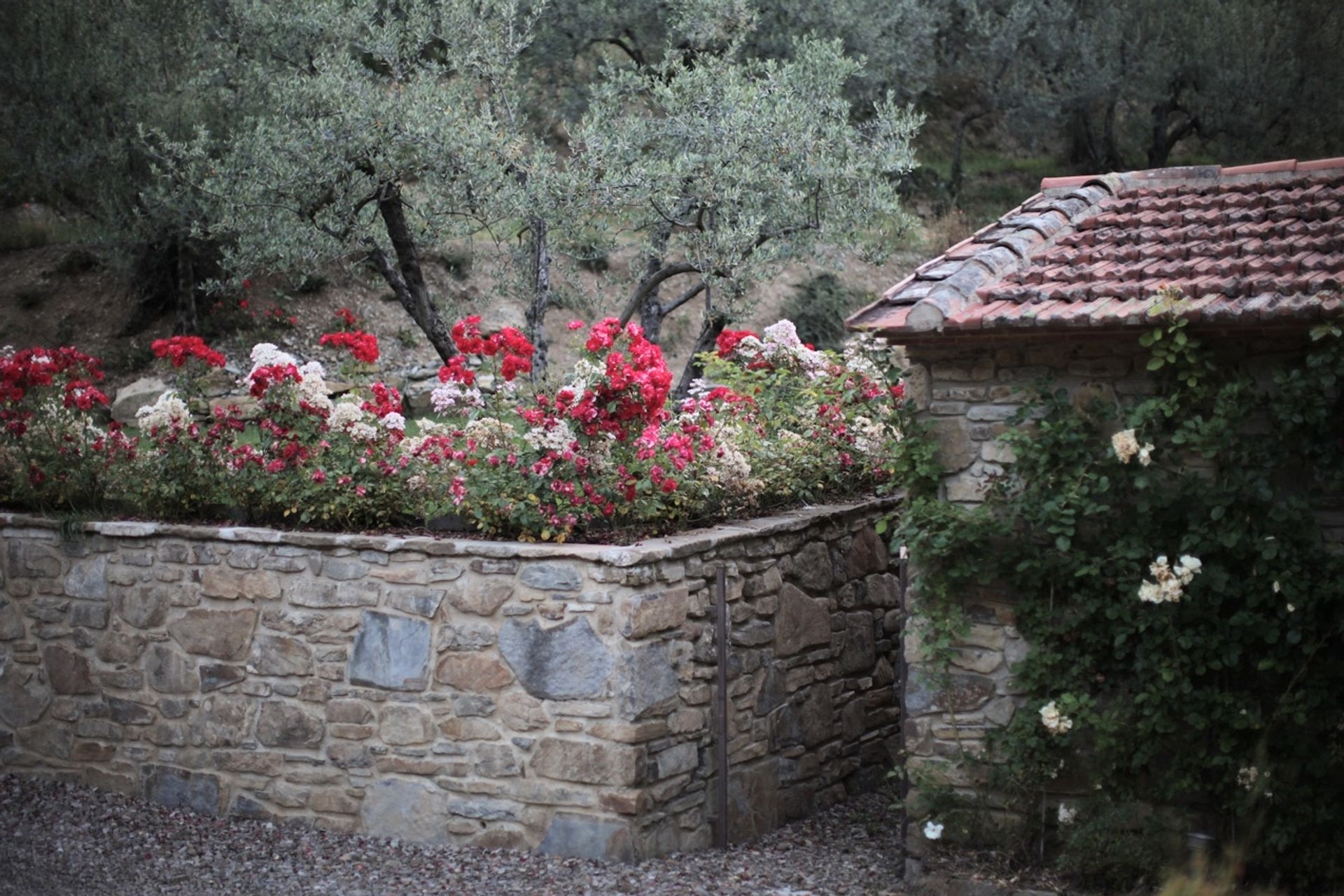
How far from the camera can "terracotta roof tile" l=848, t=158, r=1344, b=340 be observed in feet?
16.8

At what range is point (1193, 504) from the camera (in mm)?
5254

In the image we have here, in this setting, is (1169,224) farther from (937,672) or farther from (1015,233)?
(937,672)

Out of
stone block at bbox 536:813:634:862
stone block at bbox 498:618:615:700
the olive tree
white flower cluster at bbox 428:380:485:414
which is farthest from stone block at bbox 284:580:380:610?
the olive tree

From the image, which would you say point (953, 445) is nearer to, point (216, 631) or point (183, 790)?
point (216, 631)

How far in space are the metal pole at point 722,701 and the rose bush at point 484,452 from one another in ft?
1.36

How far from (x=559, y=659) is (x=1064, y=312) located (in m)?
2.71

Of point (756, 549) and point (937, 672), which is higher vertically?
point (756, 549)

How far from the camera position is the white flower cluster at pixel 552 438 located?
597 cm

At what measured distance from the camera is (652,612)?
565 centimetres

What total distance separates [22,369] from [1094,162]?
1928cm

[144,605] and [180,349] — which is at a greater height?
[180,349]

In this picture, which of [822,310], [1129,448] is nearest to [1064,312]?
[1129,448]

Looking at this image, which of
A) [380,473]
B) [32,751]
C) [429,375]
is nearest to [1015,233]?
[380,473]

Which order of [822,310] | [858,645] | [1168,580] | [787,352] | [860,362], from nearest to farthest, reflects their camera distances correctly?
[1168,580]
[858,645]
[860,362]
[787,352]
[822,310]
